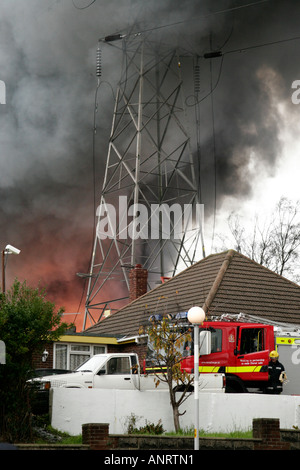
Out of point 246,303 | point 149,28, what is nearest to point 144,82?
point 149,28

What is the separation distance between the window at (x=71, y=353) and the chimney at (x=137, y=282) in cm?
542

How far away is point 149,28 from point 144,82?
2.82 meters

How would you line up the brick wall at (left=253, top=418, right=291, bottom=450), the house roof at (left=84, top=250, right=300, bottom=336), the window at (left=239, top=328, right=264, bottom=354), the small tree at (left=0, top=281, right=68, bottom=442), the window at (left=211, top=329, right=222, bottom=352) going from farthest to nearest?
the house roof at (left=84, top=250, right=300, bottom=336), the window at (left=239, top=328, right=264, bottom=354), the window at (left=211, top=329, right=222, bottom=352), the small tree at (left=0, top=281, right=68, bottom=442), the brick wall at (left=253, top=418, right=291, bottom=450)

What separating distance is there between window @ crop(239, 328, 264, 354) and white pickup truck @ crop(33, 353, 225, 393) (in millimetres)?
1971

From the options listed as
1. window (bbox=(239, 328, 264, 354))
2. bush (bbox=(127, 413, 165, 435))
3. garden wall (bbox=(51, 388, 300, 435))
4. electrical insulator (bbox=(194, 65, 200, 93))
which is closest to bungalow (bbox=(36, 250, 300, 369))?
window (bbox=(239, 328, 264, 354))

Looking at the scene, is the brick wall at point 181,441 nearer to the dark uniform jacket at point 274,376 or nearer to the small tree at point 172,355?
the small tree at point 172,355

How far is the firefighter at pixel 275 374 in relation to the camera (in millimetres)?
23078

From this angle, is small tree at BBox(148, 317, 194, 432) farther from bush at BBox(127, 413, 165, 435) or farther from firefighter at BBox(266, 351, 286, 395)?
firefighter at BBox(266, 351, 286, 395)

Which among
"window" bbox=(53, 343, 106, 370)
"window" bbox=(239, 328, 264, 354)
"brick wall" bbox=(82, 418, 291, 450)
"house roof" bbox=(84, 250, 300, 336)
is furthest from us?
"window" bbox=(53, 343, 106, 370)

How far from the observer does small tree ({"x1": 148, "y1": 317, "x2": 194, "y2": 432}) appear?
21.0 metres

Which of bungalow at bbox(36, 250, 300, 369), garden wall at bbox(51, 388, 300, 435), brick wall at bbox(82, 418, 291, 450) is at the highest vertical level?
bungalow at bbox(36, 250, 300, 369)

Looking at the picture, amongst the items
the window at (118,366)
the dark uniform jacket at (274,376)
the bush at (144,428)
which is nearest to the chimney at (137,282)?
the window at (118,366)

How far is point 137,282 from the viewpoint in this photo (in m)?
36.8
